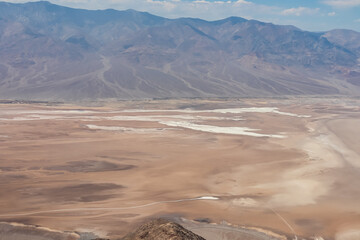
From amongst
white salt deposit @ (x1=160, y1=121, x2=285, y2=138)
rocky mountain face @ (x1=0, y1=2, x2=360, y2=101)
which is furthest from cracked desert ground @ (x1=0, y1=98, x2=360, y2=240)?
rocky mountain face @ (x1=0, y1=2, x2=360, y2=101)

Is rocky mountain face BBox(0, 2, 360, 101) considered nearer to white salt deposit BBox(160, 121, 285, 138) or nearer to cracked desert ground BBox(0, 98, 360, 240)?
white salt deposit BBox(160, 121, 285, 138)

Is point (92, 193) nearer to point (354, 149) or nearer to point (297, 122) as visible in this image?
point (354, 149)

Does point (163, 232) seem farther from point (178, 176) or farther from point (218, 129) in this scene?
point (218, 129)

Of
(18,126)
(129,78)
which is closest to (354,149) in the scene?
(18,126)

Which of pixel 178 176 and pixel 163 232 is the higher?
pixel 163 232

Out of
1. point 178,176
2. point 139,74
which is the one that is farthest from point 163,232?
point 139,74
